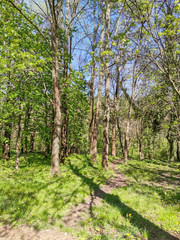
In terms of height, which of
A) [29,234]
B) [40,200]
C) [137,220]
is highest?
[40,200]

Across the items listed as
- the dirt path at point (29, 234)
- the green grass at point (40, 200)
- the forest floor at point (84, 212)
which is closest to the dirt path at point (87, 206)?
the forest floor at point (84, 212)

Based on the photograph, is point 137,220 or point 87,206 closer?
point 137,220

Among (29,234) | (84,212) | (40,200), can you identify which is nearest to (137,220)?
(84,212)

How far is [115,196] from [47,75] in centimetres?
938

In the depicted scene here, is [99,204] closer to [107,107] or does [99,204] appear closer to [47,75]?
[107,107]

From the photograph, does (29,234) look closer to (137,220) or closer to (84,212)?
(84,212)

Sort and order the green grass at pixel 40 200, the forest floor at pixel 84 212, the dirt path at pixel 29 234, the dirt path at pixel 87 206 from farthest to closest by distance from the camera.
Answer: the dirt path at pixel 87 206, the green grass at pixel 40 200, the forest floor at pixel 84 212, the dirt path at pixel 29 234

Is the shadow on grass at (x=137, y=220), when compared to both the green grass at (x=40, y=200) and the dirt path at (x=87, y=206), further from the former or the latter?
the green grass at (x=40, y=200)

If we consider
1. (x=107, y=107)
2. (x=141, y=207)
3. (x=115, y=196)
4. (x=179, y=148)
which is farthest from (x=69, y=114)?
(x=179, y=148)

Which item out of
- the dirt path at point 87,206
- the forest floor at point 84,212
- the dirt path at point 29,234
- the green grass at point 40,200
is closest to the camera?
the dirt path at point 29,234

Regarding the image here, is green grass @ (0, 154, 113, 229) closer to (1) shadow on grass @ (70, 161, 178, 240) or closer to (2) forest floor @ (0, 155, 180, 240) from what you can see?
(2) forest floor @ (0, 155, 180, 240)

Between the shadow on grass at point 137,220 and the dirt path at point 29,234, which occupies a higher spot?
the dirt path at point 29,234

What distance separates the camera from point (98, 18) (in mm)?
14648

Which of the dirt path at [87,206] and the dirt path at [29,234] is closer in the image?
the dirt path at [29,234]
